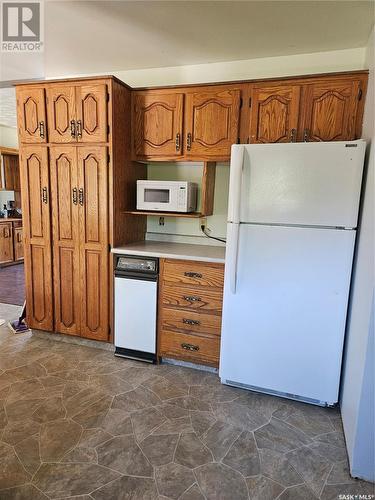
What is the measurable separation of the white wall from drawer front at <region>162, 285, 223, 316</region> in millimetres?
939

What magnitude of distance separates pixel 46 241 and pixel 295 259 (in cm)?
218

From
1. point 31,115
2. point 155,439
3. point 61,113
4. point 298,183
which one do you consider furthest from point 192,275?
point 31,115

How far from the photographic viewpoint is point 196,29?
7.88ft

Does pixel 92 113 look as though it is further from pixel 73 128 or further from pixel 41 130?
pixel 41 130

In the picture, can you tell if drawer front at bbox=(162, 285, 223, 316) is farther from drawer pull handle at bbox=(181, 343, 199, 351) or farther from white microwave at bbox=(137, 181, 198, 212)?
white microwave at bbox=(137, 181, 198, 212)

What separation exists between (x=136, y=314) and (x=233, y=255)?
105 centimetres

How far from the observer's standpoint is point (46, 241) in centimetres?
299

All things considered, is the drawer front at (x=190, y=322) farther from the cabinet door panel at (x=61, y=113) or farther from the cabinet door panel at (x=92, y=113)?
the cabinet door panel at (x=61, y=113)

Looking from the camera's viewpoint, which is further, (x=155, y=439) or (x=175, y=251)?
(x=175, y=251)

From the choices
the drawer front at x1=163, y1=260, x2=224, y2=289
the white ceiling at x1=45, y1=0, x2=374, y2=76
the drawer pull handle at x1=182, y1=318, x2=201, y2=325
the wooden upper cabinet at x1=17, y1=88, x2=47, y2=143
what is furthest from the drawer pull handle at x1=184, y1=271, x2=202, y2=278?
the white ceiling at x1=45, y1=0, x2=374, y2=76

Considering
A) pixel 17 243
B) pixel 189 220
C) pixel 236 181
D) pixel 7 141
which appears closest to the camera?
pixel 236 181

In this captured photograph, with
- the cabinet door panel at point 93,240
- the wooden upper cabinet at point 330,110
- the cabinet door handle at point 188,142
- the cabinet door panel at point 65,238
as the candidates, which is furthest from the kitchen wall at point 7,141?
the wooden upper cabinet at point 330,110

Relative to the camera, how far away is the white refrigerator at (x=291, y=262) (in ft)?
6.67

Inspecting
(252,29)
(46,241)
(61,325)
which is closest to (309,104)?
(252,29)
